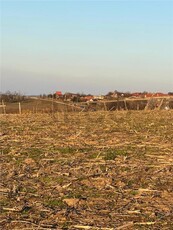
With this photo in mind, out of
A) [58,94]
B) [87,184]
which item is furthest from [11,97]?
[87,184]

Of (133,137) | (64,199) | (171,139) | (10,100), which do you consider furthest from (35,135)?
(10,100)

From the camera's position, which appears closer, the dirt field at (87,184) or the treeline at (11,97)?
the dirt field at (87,184)

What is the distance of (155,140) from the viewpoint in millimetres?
8781

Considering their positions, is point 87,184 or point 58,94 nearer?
point 87,184

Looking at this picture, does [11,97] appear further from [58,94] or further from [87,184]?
[87,184]

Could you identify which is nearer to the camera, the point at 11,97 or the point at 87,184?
the point at 87,184

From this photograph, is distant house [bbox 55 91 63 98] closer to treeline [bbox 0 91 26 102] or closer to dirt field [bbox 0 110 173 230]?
treeline [bbox 0 91 26 102]

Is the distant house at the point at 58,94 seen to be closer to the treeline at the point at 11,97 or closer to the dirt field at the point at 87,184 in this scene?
the treeline at the point at 11,97

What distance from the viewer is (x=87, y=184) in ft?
16.7

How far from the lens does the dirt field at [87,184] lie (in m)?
3.85

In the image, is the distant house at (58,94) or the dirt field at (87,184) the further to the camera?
the distant house at (58,94)

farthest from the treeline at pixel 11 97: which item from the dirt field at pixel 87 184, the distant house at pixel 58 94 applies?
the dirt field at pixel 87 184

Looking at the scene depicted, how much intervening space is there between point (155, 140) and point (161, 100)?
56.6ft

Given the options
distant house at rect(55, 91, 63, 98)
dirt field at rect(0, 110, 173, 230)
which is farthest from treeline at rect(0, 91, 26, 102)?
dirt field at rect(0, 110, 173, 230)
